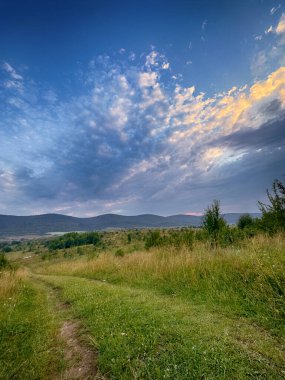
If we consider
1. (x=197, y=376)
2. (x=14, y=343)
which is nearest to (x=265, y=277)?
(x=197, y=376)

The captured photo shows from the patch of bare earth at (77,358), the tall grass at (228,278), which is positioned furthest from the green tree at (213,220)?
the patch of bare earth at (77,358)

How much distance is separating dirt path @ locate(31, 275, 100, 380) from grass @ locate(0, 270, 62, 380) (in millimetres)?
162

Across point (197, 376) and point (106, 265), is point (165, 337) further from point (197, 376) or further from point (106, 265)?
point (106, 265)

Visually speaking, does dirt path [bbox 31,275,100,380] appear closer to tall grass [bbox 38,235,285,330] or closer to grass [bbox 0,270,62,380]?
grass [bbox 0,270,62,380]

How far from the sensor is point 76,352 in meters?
4.16

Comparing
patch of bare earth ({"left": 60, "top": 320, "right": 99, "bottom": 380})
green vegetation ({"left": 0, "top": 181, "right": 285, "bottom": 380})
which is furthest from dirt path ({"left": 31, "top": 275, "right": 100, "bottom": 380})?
green vegetation ({"left": 0, "top": 181, "right": 285, "bottom": 380})

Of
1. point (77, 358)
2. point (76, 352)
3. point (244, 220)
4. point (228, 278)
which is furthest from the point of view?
point (244, 220)

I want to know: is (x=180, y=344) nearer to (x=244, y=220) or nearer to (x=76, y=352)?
(x=76, y=352)

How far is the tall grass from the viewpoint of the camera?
506 centimetres

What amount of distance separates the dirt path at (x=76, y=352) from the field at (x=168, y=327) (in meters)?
0.02

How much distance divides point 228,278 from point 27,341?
5544 mm

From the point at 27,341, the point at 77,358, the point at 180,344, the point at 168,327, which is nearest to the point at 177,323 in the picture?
the point at 168,327

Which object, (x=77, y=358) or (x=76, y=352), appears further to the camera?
(x=76, y=352)

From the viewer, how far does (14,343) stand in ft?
15.6
